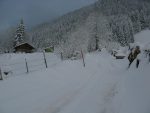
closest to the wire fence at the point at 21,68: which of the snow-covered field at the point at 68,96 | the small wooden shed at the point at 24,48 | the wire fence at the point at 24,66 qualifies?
the wire fence at the point at 24,66

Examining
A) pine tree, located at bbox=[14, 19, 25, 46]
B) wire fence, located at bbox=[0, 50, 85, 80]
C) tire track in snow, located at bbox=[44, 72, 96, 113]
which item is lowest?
wire fence, located at bbox=[0, 50, 85, 80]

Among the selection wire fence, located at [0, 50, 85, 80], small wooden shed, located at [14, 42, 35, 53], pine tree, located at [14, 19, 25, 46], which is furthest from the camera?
pine tree, located at [14, 19, 25, 46]

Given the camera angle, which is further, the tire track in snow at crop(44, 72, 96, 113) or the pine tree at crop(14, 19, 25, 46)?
the pine tree at crop(14, 19, 25, 46)

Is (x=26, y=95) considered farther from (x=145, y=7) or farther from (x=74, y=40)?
(x=145, y=7)

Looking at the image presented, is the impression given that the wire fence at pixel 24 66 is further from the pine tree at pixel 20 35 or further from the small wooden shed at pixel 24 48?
the pine tree at pixel 20 35

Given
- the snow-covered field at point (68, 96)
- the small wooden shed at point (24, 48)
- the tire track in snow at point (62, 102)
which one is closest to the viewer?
the snow-covered field at point (68, 96)

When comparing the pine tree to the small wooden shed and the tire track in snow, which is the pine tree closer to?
the small wooden shed

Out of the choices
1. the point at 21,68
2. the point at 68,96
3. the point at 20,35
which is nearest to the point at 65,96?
the point at 68,96

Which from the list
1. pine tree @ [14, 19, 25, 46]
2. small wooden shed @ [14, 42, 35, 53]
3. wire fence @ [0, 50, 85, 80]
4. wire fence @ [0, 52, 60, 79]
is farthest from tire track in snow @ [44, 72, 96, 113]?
pine tree @ [14, 19, 25, 46]

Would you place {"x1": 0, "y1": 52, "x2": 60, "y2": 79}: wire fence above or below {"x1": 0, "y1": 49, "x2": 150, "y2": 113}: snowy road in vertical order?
below

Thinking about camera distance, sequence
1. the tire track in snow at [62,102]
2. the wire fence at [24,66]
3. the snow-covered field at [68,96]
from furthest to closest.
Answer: the wire fence at [24,66]
the tire track in snow at [62,102]
the snow-covered field at [68,96]

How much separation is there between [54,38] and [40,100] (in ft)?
511

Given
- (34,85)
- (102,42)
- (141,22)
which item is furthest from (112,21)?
(34,85)

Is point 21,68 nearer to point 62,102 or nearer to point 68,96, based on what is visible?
point 68,96
